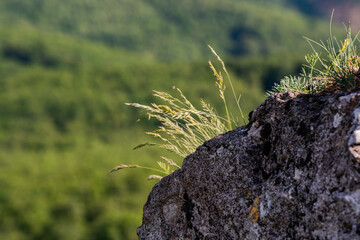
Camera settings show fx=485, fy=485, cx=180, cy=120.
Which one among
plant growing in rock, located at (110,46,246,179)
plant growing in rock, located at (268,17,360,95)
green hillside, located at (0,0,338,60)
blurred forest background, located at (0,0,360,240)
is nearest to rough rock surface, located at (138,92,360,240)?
plant growing in rock, located at (268,17,360,95)

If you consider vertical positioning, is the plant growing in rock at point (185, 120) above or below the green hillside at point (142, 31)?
below

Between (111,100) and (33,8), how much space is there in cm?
9291

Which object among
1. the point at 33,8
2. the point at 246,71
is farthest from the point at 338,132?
the point at 33,8

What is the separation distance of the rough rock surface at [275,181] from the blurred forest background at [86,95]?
658 mm

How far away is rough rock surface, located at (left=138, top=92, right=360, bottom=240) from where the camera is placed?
7.73 feet

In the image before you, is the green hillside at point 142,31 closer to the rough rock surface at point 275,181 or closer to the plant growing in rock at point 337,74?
the plant growing in rock at point 337,74

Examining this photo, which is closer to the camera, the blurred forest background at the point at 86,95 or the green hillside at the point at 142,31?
the blurred forest background at the point at 86,95

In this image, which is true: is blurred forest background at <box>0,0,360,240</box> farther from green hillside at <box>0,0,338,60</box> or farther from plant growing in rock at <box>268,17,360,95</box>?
plant growing in rock at <box>268,17,360,95</box>

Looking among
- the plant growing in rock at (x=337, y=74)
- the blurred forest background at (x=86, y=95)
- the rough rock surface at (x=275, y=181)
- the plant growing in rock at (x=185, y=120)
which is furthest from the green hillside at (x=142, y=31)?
the rough rock surface at (x=275, y=181)

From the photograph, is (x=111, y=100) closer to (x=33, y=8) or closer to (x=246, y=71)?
(x=246, y=71)

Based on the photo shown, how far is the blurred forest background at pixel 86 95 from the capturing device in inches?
2773

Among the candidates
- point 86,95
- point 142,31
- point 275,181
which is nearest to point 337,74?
point 275,181

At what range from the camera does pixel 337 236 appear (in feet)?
7.48

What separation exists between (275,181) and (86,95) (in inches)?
4731
